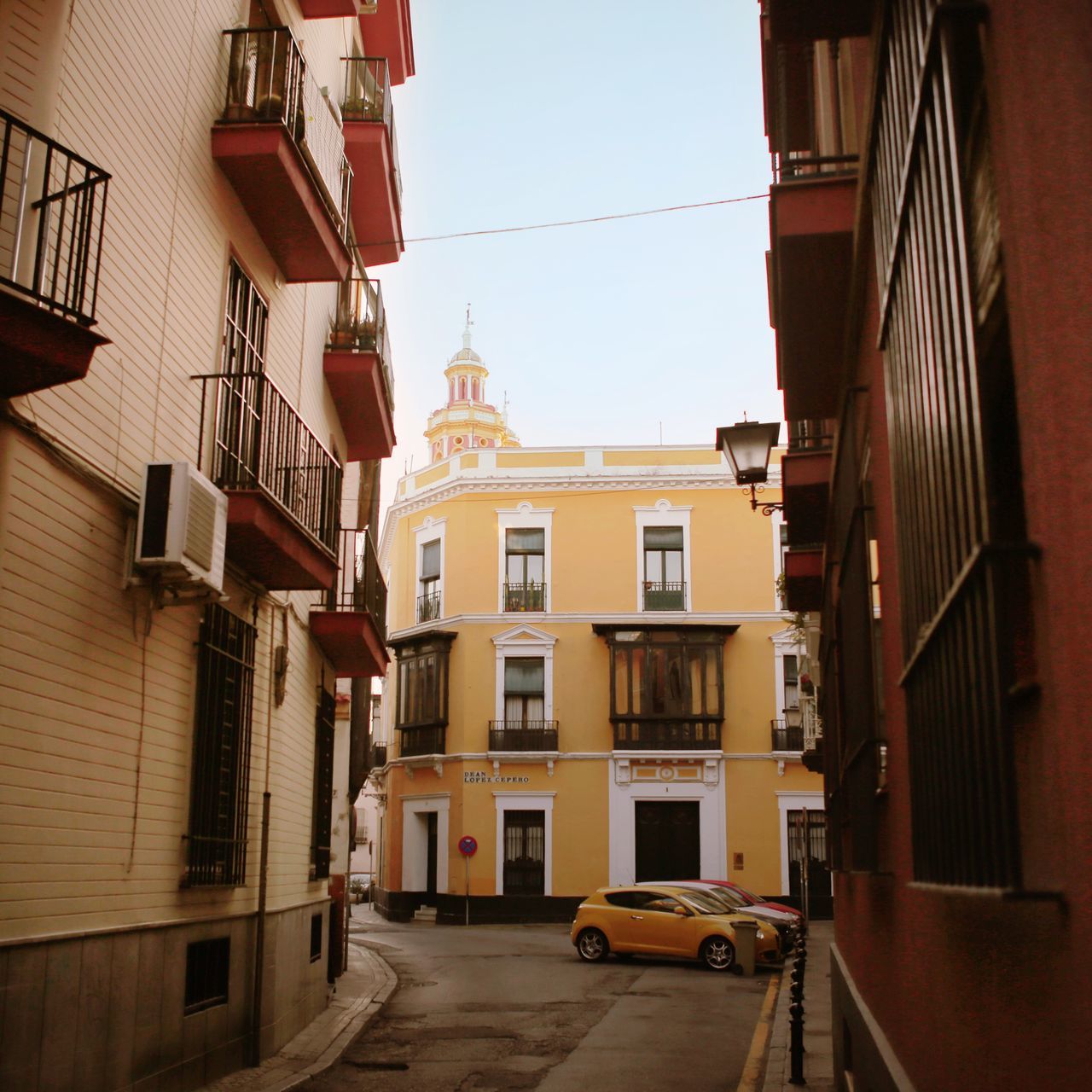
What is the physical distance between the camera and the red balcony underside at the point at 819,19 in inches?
246

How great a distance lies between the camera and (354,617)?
1472 cm

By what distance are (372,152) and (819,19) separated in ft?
32.4

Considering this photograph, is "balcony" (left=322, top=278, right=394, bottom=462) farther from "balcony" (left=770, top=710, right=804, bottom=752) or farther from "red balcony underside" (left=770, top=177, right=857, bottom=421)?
"balcony" (left=770, top=710, right=804, bottom=752)

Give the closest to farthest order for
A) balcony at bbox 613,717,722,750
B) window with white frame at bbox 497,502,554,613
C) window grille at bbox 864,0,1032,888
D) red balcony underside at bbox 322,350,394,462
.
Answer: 1. window grille at bbox 864,0,1032,888
2. red balcony underside at bbox 322,350,394,462
3. balcony at bbox 613,717,722,750
4. window with white frame at bbox 497,502,554,613

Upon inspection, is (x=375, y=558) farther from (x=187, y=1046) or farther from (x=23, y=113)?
(x=23, y=113)

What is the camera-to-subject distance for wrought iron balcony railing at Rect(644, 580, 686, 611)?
36031 millimetres

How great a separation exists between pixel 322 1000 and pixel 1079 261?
13937mm

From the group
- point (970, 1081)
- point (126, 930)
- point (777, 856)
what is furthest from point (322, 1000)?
point (777, 856)

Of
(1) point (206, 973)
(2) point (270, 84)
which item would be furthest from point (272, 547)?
(2) point (270, 84)

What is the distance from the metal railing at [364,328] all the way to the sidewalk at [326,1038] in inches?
304

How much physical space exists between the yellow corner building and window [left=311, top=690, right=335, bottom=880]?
58.7 ft

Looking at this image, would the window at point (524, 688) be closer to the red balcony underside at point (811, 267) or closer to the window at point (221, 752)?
the window at point (221, 752)

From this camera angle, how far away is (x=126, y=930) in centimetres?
805

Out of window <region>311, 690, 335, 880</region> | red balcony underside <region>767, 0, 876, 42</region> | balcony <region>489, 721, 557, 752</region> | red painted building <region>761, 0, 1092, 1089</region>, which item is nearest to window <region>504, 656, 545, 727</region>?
balcony <region>489, 721, 557, 752</region>
